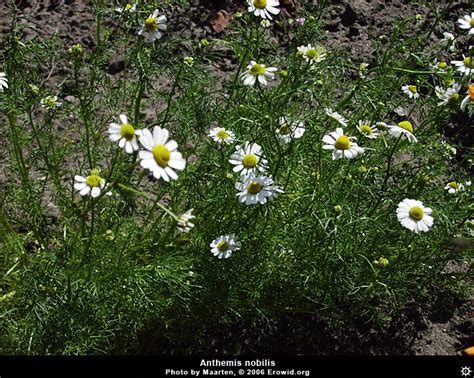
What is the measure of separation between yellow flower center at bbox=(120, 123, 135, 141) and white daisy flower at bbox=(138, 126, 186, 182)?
0.03 meters

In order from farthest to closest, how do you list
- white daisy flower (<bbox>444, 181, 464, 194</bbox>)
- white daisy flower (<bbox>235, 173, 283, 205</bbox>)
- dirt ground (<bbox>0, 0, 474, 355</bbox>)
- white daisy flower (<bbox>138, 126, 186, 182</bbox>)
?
1. dirt ground (<bbox>0, 0, 474, 355</bbox>)
2. white daisy flower (<bbox>444, 181, 464, 194</bbox>)
3. white daisy flower (<bbox>235, 173, 283, 205</bbox>)
4. white daisy flower (<bbox>138, 126, 186, 182</bbox>)

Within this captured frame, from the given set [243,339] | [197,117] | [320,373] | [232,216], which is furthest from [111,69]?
[320,373]

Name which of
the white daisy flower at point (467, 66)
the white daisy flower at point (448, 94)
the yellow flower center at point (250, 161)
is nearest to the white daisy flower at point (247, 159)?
the yellow flower center at point (250, 161)

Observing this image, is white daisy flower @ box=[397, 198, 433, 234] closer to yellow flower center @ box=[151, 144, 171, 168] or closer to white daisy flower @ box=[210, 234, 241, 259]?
white daisy flower @ box=[210, 234, 241, 259]

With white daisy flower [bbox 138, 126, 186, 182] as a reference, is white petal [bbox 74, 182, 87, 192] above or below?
above

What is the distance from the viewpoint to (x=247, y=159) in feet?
7.70

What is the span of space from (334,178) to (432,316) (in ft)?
3.13

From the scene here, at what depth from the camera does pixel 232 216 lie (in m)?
2.56

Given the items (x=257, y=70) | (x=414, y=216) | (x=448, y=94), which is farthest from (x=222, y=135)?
(x=448, y=94)

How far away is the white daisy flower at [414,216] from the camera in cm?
232

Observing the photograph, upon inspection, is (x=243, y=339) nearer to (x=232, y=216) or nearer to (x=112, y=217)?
(x=232, y=216)

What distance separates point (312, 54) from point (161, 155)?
2.96 feet

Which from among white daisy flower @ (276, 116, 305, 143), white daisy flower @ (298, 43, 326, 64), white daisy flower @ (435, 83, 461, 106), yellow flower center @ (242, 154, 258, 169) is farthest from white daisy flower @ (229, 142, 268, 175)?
white daisy flower @ (435, 83, 461, 106)

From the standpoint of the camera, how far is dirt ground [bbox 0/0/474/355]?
117 inches
